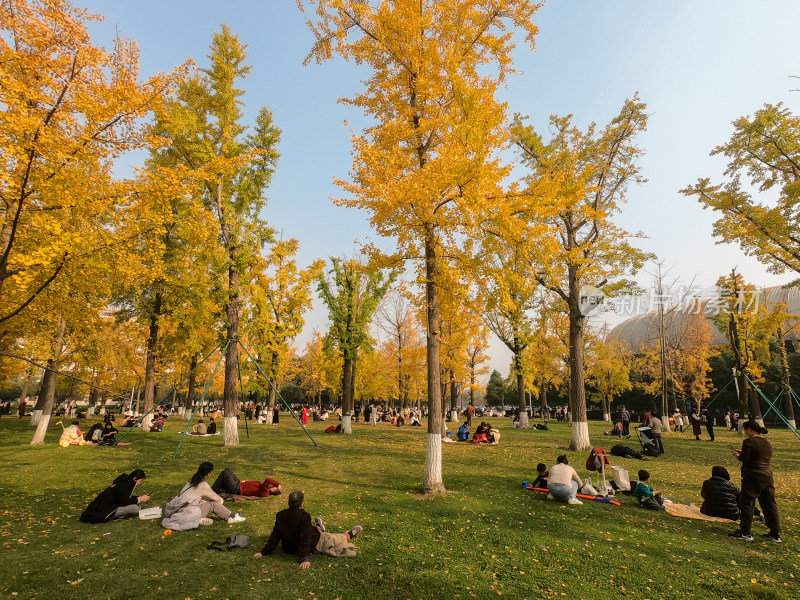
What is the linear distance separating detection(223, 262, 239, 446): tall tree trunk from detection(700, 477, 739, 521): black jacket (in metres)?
14.3

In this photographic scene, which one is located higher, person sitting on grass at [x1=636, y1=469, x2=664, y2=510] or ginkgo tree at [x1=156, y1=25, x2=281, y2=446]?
ginkgo tree at [x1=156, y1=25, x2=281, y2=446]

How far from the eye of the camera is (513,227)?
8.70 m

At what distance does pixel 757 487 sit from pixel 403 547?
5.91 meters

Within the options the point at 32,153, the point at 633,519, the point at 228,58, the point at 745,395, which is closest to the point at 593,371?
Answer: the point at 745,395

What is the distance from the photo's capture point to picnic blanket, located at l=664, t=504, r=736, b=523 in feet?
24.2

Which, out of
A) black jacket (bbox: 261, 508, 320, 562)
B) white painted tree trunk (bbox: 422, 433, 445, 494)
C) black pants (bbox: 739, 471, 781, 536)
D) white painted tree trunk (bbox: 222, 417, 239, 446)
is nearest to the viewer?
black jacket (bbox: 261, 508, 320, 562)

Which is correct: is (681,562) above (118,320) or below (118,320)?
below

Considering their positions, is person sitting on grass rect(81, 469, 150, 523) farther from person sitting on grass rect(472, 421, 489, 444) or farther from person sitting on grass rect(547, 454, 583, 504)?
person sitting on grass rect(472, 421, 489, 444)

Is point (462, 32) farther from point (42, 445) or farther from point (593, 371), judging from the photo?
point (593, 371)

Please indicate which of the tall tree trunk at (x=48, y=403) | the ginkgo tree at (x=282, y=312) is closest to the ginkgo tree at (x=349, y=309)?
the ginkgo tree at (x=282, y=312)

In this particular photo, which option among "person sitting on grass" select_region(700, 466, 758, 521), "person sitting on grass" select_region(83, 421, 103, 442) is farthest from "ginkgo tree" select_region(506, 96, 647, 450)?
"person sitting on grass" select_region(83, 421, 103, 442)

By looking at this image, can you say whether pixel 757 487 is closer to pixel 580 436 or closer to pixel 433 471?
pixel 433 471

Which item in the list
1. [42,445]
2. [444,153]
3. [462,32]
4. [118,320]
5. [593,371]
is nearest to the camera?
[444,153]

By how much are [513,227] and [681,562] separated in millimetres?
6308
